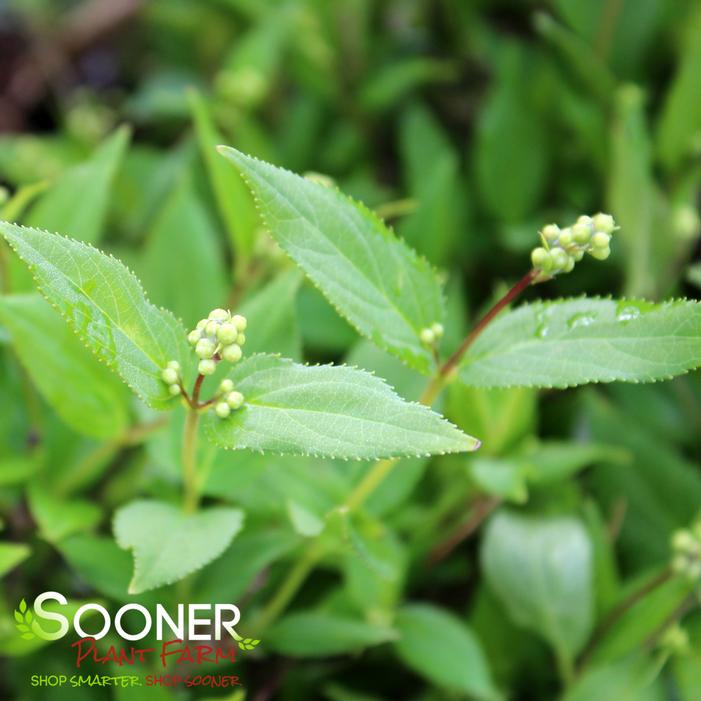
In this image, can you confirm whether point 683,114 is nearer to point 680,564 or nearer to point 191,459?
point 680,564

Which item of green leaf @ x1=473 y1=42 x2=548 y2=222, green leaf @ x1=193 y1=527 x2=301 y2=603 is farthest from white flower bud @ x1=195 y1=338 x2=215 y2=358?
green leaf @ x1=473 y1=42 x2=548 y2=222

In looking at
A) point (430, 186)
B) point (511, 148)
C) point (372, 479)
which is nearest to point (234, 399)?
point (372, 479)

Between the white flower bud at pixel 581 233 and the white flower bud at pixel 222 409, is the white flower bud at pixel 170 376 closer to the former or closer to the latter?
the white flower bud at pixel 222 409

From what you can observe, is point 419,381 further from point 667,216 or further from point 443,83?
point 443,83

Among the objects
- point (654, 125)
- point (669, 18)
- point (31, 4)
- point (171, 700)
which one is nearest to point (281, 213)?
A: point (171, 700)

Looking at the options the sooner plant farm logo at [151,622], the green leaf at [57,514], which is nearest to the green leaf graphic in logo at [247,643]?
the sooner plant farm logo at [151,622]

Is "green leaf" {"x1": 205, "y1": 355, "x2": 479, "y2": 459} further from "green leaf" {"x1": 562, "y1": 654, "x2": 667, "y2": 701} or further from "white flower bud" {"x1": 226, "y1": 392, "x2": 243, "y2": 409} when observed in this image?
"green leaf" {"x1": 562, "y1": 654, "x2": 667, "y2": 701}
